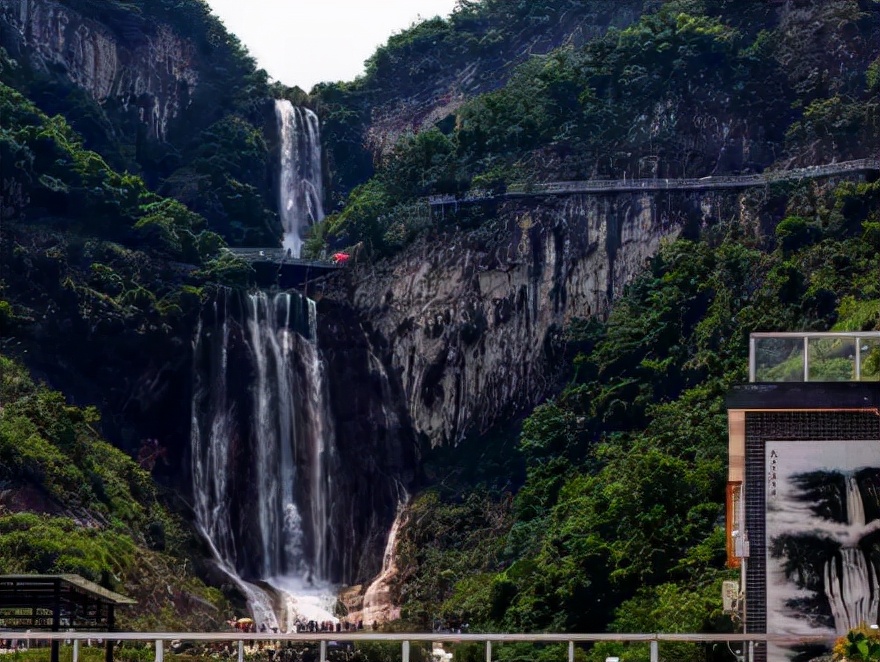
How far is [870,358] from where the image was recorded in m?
52.1

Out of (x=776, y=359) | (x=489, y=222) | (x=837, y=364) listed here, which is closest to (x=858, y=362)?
(x=837, y=364)

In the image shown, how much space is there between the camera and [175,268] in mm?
112375

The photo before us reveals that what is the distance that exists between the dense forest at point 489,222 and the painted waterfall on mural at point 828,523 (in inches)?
1196

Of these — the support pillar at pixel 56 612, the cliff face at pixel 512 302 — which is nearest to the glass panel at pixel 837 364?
the support pillar at pixel 56 612

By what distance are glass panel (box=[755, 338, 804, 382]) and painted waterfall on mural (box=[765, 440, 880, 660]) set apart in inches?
58.8

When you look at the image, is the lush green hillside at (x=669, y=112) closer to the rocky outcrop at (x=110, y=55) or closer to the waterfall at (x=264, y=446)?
the waterfall at (x=264, y=446)

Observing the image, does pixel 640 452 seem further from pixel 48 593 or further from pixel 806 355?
pixel 48 593

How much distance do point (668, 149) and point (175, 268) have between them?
2292cm

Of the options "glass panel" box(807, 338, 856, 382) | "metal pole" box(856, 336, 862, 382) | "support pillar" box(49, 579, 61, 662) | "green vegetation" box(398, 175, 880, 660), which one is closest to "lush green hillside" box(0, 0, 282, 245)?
"green vegetation" box(398, 175, 880, 660)

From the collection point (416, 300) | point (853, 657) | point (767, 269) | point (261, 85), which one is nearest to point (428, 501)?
point (416, 300)

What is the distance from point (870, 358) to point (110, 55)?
77738mm

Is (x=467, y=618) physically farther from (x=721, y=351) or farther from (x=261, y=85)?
(x=261, y=85)

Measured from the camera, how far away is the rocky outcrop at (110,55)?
120 metres

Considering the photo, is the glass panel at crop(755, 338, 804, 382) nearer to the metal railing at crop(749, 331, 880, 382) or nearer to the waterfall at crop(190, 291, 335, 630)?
the metal railing at crop(749, 331, 880, 382)
